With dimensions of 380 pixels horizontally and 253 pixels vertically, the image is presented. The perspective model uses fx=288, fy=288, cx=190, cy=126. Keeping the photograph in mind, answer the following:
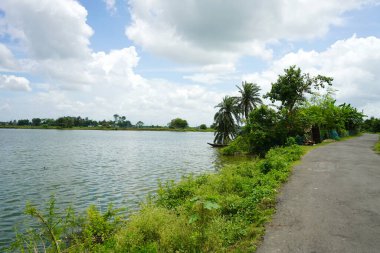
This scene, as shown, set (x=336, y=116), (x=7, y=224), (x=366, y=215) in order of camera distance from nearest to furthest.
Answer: (x=366, y=215) < (x=7, y=224) < (x=336, y=116)

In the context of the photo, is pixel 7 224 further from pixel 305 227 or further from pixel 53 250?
pixel 305 227

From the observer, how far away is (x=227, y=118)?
5719 centimetres

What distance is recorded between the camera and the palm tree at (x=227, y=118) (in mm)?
56906

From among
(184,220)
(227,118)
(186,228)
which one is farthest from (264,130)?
(186,228)

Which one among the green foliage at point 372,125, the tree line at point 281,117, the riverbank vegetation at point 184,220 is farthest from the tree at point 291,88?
the green foliage at point 372,125

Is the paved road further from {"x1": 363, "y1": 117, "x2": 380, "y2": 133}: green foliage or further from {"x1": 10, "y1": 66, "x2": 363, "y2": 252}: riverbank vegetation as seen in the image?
{"x1": 363, "y1": 117, "x2": 380, "y2": 133}: green foliage

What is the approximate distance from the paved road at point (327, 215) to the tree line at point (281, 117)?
17.8 meters

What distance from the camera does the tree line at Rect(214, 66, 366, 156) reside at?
3719 centimetres

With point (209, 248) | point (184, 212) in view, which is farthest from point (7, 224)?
point (209, 248)

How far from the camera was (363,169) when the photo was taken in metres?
16.7

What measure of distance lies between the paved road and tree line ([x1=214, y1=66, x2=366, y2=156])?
17809 mm

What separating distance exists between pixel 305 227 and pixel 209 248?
2860 millimetres

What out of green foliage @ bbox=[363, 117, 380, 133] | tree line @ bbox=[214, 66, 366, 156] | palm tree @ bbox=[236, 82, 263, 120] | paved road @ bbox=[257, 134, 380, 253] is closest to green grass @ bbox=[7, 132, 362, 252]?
paved road @ bbox=[257, 134, 380, 253]

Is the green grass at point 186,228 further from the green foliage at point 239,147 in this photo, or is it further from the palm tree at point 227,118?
the palm tree at point 227,118
